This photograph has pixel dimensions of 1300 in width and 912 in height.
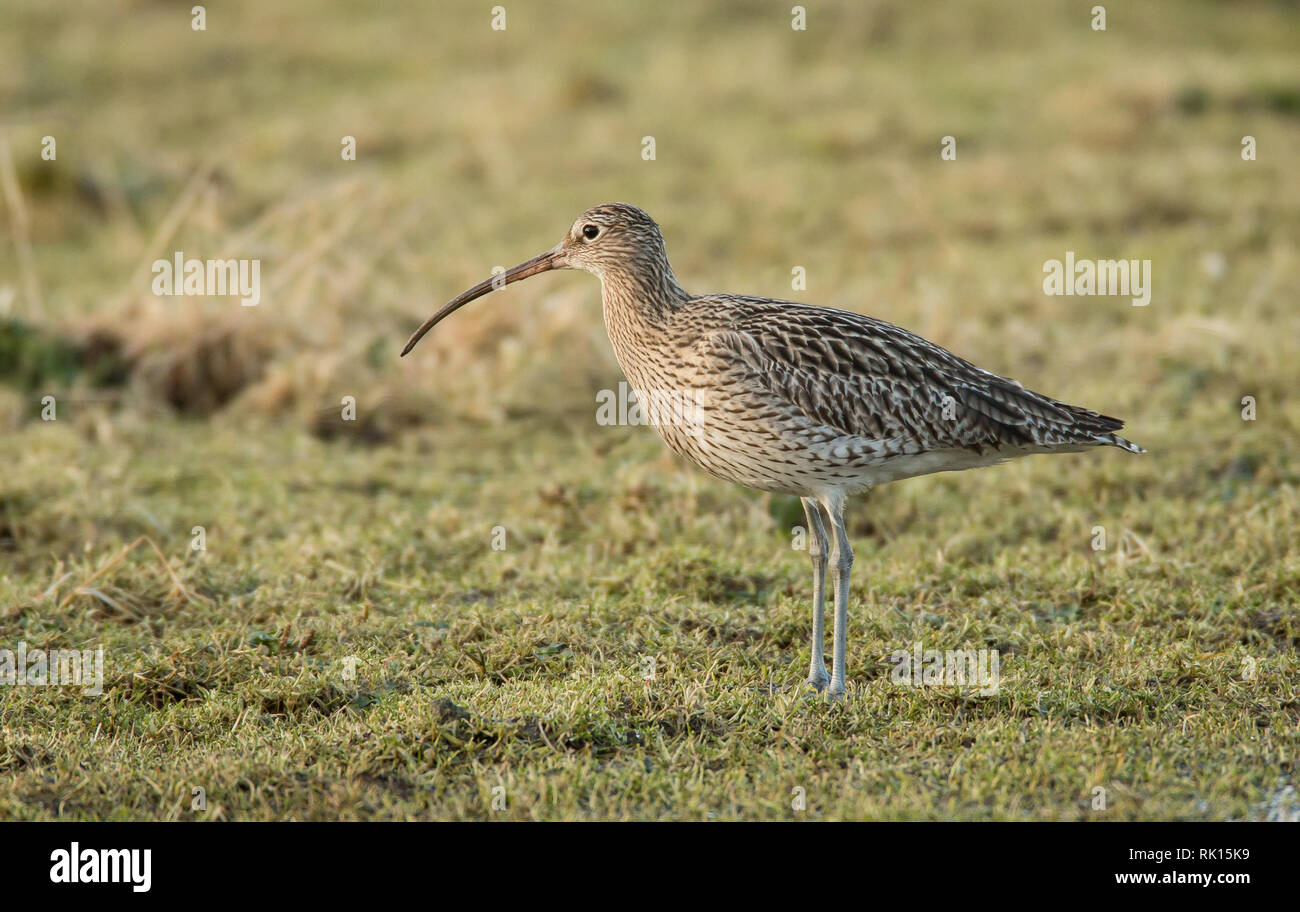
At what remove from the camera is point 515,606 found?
21.5 ft

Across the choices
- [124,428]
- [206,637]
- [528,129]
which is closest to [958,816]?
[206,637]

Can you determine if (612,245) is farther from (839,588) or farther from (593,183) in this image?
(593,183)

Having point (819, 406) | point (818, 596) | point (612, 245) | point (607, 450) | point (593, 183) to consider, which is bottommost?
point (818, 596)

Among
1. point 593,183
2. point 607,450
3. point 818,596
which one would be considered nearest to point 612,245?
point 818,596

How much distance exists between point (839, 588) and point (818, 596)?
13cm

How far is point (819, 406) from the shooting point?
5715 millimetres

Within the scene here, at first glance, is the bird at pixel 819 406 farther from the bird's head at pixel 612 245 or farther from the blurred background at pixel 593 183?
the blurred background at pixel 593 183

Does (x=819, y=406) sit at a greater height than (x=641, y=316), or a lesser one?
lesser

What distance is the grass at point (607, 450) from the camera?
523 centimetres

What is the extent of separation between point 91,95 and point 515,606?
1240 centimetres

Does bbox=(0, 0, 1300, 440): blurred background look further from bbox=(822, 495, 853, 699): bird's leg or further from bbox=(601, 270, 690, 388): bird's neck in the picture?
bbox=(822, 495, 853, 699): bird's leg

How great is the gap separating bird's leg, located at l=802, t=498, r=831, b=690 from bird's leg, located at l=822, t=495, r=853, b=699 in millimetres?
57

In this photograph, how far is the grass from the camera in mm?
5230

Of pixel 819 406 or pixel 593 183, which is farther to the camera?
pixel 593 183
